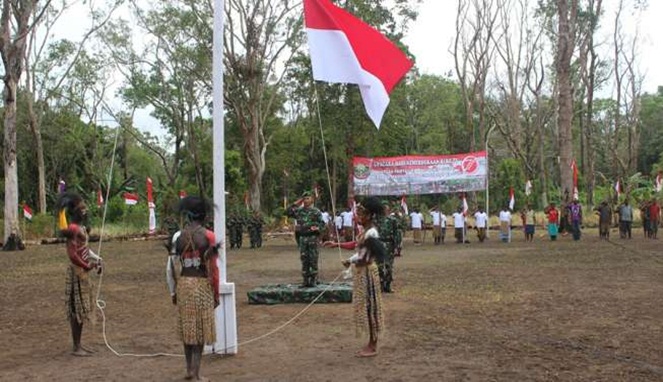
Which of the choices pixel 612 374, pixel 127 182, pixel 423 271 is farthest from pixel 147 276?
pixel 127 182

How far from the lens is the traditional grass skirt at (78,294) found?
7184 millimetres

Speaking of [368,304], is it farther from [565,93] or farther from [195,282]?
[565,93]

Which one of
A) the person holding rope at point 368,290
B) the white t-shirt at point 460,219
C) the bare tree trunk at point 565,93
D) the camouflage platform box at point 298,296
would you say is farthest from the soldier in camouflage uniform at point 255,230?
the person holding rope at point 368,290

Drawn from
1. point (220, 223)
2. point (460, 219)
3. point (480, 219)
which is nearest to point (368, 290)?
point (220, 223)

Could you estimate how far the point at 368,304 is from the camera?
6.86 meters

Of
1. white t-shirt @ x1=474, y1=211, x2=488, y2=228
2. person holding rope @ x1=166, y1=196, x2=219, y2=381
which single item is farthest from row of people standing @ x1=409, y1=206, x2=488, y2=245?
person holding rope @ x1=166, y1=196, x2=219, y2=381

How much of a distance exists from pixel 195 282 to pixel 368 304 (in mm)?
1840

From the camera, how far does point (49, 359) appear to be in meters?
7.14

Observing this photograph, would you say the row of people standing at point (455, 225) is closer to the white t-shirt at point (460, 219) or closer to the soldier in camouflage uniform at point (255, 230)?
the white t-shirt at point (460, 219)

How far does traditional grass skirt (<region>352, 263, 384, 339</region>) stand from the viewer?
6.86 metres

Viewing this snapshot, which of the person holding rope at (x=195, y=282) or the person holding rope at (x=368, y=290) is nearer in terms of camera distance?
the person holding rope at (x=195, y=282)

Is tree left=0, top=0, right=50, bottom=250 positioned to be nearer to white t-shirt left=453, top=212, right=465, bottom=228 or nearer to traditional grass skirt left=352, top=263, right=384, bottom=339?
white t-shirt left=453, top=212, right=465, bottom=228

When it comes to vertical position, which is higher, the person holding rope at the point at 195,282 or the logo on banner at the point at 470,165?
the logo on banner at the point at 470,165

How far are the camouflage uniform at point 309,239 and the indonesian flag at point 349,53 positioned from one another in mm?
3443
